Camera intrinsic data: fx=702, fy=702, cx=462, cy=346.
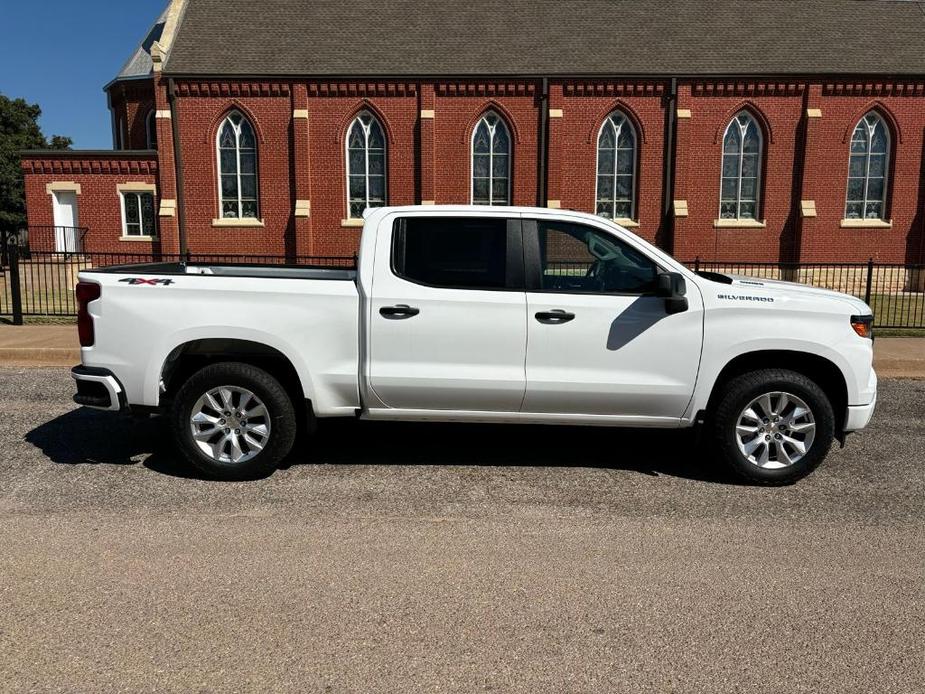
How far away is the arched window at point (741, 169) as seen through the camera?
2414 centimetres

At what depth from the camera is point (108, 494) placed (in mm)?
4820

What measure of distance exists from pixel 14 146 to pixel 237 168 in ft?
118

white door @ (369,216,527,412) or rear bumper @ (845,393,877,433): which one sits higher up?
white door @ (369,216,527,412)

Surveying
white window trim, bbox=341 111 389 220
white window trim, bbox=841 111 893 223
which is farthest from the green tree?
white window trim, bbox=841 111 893 223

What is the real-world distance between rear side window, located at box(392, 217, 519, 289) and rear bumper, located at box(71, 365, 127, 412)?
Result: 7.19ft

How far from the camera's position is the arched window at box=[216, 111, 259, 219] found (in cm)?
2453

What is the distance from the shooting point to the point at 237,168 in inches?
974

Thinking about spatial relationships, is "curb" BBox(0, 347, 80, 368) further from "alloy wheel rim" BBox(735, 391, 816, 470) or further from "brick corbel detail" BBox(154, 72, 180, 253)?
"brick corbel detail" BBox(154, 72, 180, 253)

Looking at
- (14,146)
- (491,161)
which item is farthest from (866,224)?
(14,146)

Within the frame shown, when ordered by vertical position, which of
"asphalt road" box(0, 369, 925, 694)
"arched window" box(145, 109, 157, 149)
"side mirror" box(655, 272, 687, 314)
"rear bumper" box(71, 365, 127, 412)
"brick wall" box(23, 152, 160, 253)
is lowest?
"asphalt road" box(0, 369, 925, 694)

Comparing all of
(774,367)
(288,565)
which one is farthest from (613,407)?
(288,565)

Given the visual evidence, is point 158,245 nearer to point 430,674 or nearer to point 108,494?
point 108,494

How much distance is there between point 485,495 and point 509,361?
96cm

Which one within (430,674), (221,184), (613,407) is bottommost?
(430,674)
